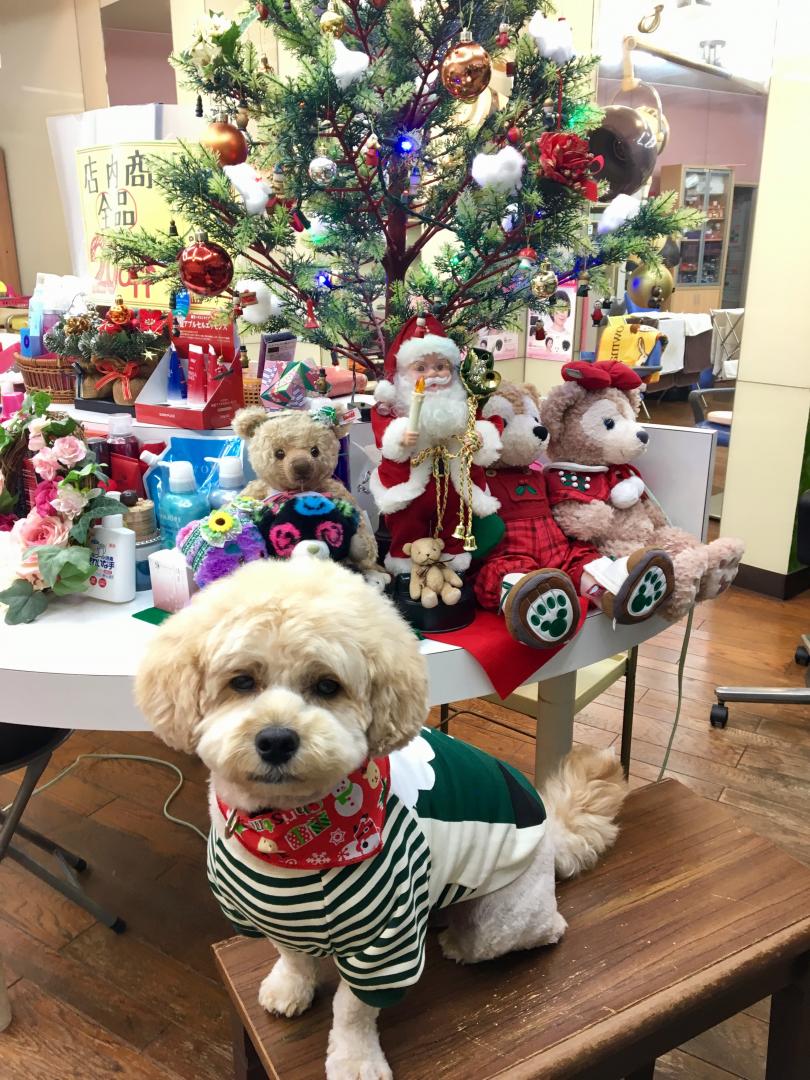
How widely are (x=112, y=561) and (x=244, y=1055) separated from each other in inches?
29.2

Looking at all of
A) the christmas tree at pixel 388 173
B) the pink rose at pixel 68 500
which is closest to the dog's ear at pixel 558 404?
the christmas tree at pixel 388 173

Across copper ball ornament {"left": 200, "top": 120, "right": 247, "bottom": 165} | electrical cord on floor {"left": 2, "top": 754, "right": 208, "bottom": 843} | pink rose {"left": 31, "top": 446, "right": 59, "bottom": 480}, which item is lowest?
electrical cord on floor {"left": 2, "top": 754, "right": 208, "bottom": 843}

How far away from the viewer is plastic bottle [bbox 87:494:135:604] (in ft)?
4.30


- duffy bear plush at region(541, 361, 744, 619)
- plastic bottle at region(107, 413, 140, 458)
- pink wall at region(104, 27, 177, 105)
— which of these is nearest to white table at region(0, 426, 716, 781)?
duffy bear plush at region(541, 361, 744, 619)

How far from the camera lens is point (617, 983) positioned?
36.1 inches

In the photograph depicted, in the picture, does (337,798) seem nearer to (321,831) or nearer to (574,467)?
(321,831)

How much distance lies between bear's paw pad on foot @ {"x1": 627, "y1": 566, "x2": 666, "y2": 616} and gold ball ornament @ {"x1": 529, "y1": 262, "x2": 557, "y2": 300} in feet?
1.59

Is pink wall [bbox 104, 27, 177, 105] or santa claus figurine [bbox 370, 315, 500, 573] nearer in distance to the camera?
santa claus figurine [bbox 370, 315, 500, 573]

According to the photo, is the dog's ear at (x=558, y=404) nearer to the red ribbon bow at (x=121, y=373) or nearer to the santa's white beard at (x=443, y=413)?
the santa's white beard at (x=443, y=413)

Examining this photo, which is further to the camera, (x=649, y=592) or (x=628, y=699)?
(x=628, y=699)

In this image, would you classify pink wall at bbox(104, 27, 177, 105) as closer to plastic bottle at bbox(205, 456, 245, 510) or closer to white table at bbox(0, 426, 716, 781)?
plastic bottle at bbox(205, 456, 245, 510)

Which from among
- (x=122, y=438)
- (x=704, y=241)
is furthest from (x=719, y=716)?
(x=704, y=241)

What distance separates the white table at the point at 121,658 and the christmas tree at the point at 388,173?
434 millimetres

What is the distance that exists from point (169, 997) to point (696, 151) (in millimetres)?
3749
